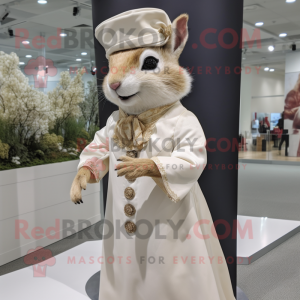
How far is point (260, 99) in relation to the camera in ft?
37.1

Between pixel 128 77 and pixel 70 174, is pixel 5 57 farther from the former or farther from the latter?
pixel 128 77

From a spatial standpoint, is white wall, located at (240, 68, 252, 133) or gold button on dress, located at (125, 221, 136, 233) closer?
gold button on dress, located at (125, 221, 136, 233)

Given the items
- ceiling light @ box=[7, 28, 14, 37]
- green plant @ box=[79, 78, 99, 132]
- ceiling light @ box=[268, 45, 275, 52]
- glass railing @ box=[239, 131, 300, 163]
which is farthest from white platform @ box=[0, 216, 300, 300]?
ceiling light @ box=[268, 45, 275, 52]

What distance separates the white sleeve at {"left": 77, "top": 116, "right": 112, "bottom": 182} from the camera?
4.49 feet

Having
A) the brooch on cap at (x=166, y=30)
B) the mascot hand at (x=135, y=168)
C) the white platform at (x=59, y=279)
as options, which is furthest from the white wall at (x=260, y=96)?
the mascot hand at (x=135, y=168)

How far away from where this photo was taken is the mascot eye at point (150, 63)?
1.22m

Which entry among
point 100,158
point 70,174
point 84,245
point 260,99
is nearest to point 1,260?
point 84,245

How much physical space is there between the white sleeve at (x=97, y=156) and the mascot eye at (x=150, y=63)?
0.32 meters

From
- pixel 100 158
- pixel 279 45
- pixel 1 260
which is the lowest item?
pixel 1 260

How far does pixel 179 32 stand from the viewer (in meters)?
1.26

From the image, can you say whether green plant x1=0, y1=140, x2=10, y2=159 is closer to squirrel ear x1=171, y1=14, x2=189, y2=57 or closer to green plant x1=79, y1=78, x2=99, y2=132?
green plant x1=79, y1=78, x2=99, y2=132

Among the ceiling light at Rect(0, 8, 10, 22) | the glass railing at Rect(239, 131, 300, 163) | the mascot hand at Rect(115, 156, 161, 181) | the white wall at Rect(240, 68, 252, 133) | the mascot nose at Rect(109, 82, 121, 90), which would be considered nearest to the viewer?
the mascot hand at Rect(115, 156, 161, 181)

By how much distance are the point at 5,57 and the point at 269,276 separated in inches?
109

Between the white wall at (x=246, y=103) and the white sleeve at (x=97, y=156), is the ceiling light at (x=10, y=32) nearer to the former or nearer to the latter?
the white sleeve at (x=97, y=156)
